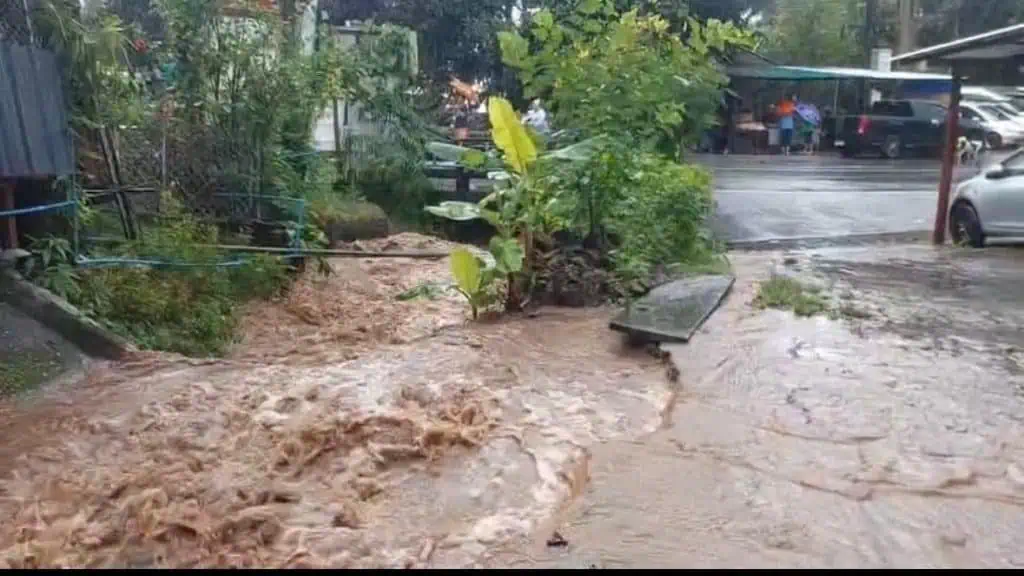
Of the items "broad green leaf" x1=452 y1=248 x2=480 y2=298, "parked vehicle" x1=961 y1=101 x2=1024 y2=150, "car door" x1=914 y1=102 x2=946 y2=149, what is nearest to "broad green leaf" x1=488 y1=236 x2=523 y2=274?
"broad green leaf" x1=452 y1=248 x2=480 y2=298

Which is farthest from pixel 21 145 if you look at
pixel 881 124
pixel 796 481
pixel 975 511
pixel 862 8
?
pixel 862 8

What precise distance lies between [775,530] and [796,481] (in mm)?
620

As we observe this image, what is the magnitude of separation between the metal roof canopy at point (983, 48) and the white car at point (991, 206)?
4.61 ft

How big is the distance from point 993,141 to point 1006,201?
19717 mm

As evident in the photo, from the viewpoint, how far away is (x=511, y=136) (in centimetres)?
862

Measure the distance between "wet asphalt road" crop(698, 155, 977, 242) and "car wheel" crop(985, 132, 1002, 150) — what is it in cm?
308

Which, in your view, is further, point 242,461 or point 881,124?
point 881,124

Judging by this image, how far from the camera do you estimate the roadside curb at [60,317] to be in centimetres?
707

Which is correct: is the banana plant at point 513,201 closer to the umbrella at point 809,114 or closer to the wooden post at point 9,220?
the wooden post at point 9,220

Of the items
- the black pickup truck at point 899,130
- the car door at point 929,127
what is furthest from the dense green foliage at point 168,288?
the car door at point 929,127

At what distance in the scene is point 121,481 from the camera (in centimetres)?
517

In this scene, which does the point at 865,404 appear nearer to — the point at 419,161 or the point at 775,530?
the point at 775,530

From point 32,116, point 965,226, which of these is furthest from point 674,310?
point 965,226

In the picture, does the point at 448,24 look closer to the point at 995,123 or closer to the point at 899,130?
the point at 899,130
